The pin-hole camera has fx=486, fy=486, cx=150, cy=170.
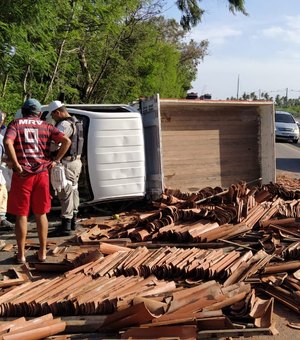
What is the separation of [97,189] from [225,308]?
4.25 m

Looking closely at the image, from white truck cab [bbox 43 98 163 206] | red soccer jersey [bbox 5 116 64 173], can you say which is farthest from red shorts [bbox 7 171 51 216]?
white truck cab [bbox 43 98 163 206]

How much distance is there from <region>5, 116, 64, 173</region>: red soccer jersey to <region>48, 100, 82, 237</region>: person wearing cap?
115cm

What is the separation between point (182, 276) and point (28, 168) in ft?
7.19

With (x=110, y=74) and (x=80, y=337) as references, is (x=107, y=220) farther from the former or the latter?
(x=110, y=74)

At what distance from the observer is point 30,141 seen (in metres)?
5.76

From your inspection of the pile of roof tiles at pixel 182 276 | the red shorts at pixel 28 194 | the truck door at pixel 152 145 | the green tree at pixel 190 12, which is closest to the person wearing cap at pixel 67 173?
the pile of roof tiles at pixel 182 276

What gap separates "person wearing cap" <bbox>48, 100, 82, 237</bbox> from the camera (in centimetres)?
705

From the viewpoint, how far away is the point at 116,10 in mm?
14375

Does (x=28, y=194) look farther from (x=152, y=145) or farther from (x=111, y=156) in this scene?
(x=152, y=145)

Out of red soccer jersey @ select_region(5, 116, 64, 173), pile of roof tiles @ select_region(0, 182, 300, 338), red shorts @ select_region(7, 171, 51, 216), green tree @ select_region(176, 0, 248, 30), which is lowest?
pile of roof tiles @ select_region(0, 182, 300, 338)

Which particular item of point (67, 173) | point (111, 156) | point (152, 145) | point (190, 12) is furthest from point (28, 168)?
point (190, 12)

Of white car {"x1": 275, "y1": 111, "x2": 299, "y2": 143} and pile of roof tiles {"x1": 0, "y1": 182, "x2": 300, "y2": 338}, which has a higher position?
white car {"x1": 275, "y1": 111, "x2": 299, "y2": 143}

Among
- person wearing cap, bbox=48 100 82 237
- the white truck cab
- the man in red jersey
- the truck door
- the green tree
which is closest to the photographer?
the man in red jersey

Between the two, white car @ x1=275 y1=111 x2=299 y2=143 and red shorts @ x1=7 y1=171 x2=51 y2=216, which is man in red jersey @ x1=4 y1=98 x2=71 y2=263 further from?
white car @ x1=275 y1=111 x2=299 y2=143
